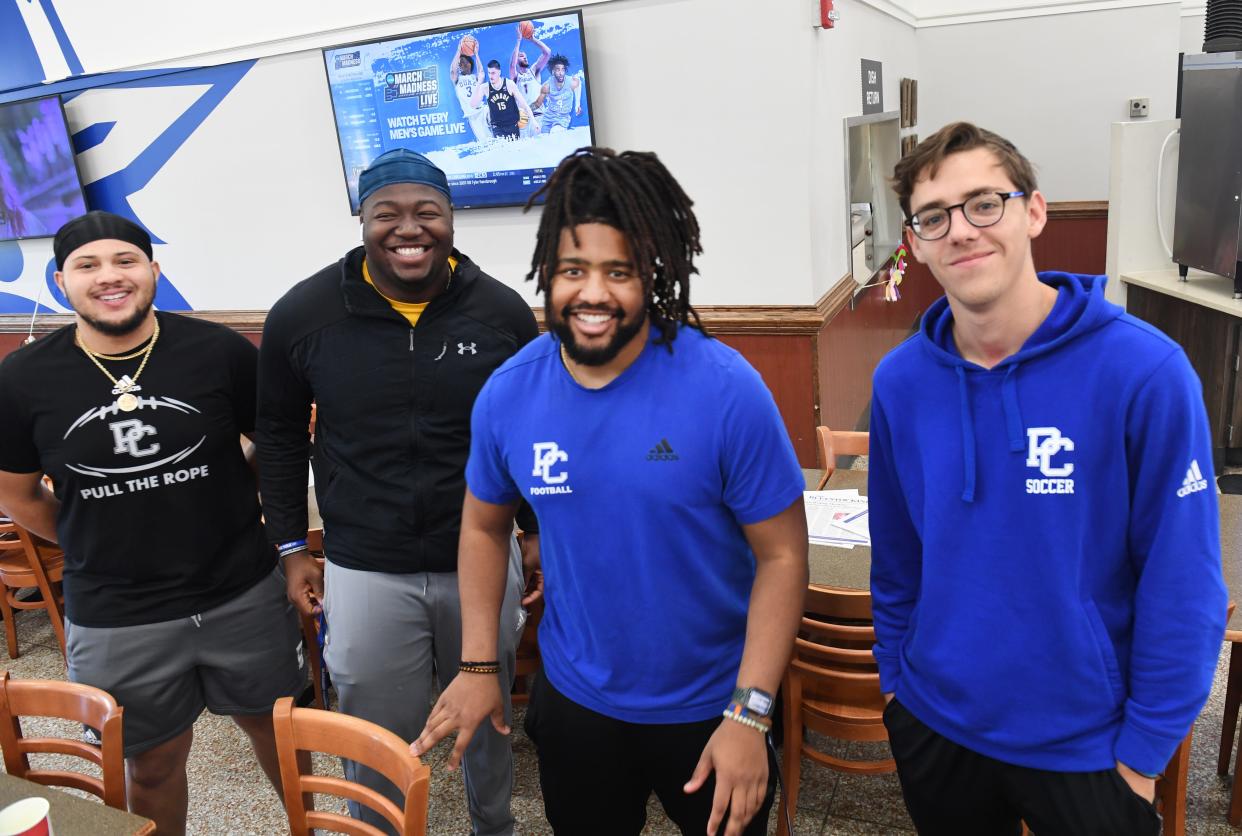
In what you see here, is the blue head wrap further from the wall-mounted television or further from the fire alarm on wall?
the fire alarm on wall

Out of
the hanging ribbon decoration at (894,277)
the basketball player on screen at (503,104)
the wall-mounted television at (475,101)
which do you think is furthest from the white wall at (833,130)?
the basketball player on screen at (503,104)

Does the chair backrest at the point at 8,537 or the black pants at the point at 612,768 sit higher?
the black pants at the point at 612,768

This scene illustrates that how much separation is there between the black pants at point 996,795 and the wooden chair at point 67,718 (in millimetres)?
1364

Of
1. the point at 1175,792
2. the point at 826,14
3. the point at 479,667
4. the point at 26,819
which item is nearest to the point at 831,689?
the point at 1175,792

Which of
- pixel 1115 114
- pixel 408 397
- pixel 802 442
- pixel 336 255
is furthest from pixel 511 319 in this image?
pixel 1115 114

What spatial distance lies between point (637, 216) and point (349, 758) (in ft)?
3.44

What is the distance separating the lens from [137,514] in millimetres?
1973

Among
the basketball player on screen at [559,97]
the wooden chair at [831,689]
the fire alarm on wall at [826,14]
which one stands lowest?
the wooden chair at [831,689]

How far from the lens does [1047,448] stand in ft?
3.91

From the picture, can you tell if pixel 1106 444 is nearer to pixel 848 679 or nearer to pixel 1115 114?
pixel 848 679

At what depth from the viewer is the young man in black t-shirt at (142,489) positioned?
1938 mm

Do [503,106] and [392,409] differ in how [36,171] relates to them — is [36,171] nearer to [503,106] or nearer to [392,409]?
[503,106]

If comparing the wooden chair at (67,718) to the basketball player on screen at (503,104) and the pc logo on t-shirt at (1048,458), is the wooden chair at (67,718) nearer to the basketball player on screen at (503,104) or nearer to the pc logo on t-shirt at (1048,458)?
the pc logo on t-shirt at (1048,458)

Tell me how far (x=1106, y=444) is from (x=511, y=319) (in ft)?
3.98
